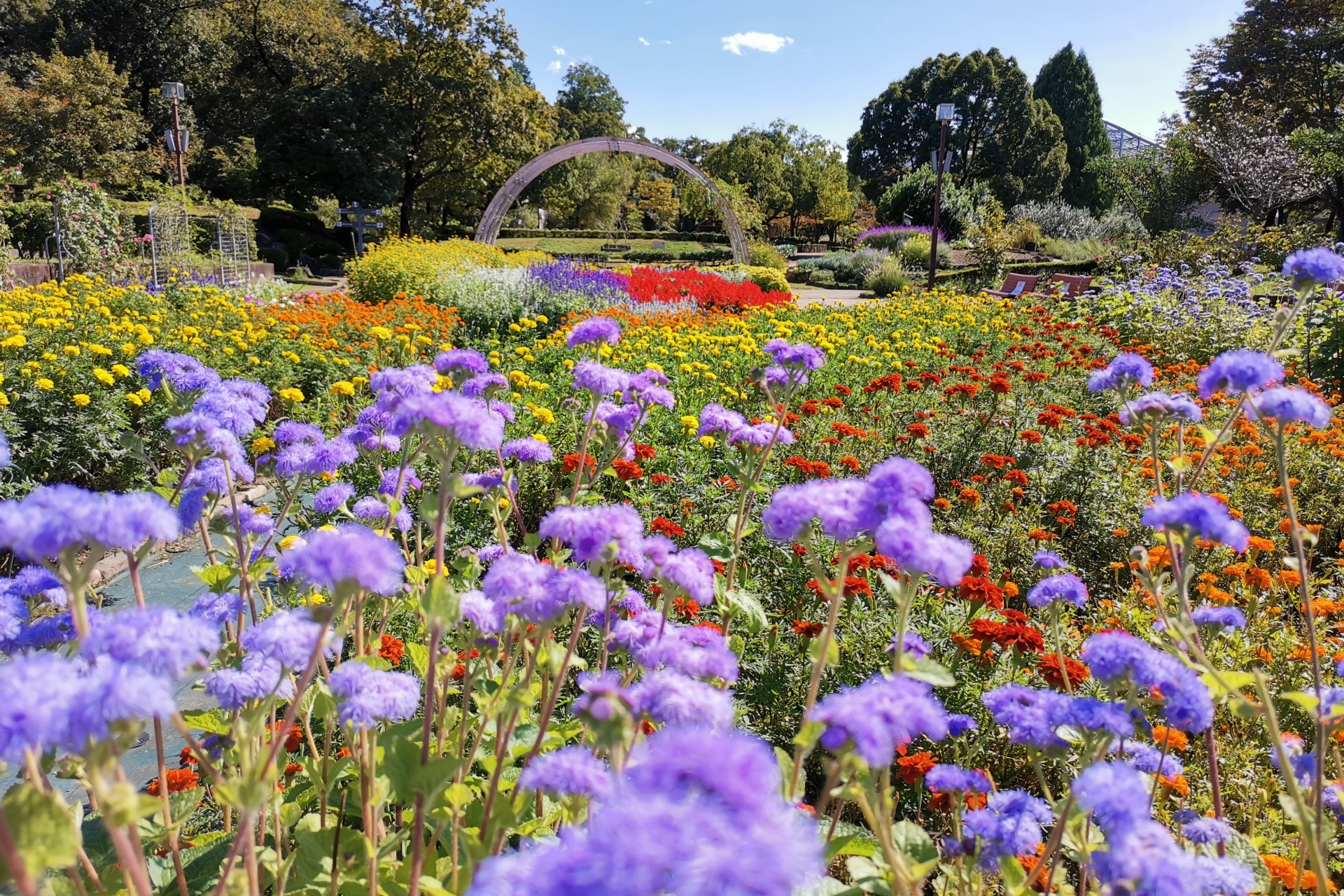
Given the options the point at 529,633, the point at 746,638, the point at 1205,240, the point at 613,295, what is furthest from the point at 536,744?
the point at 1205,240

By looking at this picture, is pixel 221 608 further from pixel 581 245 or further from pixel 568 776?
pixel 581 245

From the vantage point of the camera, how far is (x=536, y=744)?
1.17 metres

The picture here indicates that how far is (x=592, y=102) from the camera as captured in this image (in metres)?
58.2

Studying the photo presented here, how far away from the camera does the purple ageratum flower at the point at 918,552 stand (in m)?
1.07

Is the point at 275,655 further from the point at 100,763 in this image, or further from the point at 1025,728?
the point at 1025,728

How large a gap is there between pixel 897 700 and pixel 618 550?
0.53m

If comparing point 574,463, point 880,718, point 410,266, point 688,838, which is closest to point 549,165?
point 410,266

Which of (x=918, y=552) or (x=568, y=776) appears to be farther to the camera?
(x=918, y=552)

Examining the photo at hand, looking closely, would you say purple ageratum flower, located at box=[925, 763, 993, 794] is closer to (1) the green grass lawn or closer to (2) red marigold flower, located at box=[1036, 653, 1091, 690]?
(2) red marigold flower, located at box=[1036, 653, 1091, 690]

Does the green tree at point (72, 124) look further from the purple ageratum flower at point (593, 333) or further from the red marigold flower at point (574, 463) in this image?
the purple ageratum flower at point (593, 333)

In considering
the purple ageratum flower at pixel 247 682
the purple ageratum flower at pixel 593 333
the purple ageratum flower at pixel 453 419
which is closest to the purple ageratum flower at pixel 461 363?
the purple ageratum flower at pixel 593 333

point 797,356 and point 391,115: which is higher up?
point 391,115

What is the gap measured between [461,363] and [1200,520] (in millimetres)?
1654

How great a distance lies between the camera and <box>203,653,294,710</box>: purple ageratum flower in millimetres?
1276
